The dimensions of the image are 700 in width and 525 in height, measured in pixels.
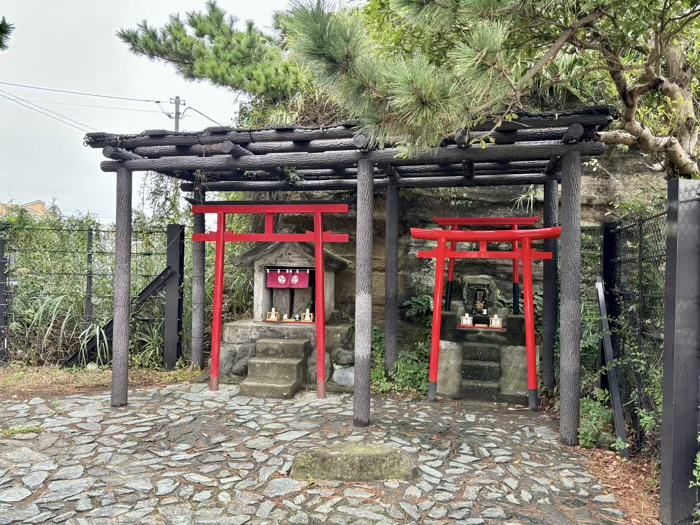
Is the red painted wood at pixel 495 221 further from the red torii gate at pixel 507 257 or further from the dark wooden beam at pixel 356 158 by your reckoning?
the dark wooden beam at pixel 356 158

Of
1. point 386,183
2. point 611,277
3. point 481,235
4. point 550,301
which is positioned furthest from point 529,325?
point 386,183

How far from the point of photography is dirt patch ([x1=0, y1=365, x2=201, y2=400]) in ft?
21.1

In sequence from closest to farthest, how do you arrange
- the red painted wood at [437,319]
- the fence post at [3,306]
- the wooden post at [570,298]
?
the wooden post at [570,298], the red painted wood at [437,319], the fence post at [3,306]

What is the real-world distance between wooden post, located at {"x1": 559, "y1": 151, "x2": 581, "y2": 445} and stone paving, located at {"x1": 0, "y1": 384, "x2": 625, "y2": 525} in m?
0.37

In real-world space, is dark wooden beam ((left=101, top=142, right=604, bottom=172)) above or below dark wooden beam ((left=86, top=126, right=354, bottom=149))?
below

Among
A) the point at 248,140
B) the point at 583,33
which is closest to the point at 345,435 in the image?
the point at 248,140

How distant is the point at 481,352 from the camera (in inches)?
259

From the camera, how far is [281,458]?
4297 mm

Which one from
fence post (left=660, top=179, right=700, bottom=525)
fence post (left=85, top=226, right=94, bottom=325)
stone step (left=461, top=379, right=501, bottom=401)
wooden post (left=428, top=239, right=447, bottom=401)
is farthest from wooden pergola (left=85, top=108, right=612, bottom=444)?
fence post (left=85, top=226, right=94, bottom=325)

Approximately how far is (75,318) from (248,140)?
4919 mm

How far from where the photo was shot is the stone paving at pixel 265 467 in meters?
3.39

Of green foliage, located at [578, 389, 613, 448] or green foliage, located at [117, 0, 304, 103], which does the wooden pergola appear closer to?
green foliage, located at [578, 389, 613, 448]

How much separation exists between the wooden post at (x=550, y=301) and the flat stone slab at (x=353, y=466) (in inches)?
126

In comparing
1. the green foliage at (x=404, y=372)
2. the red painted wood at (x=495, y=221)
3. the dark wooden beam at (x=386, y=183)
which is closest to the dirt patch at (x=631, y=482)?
the green foliage at (x=404, y=372)
